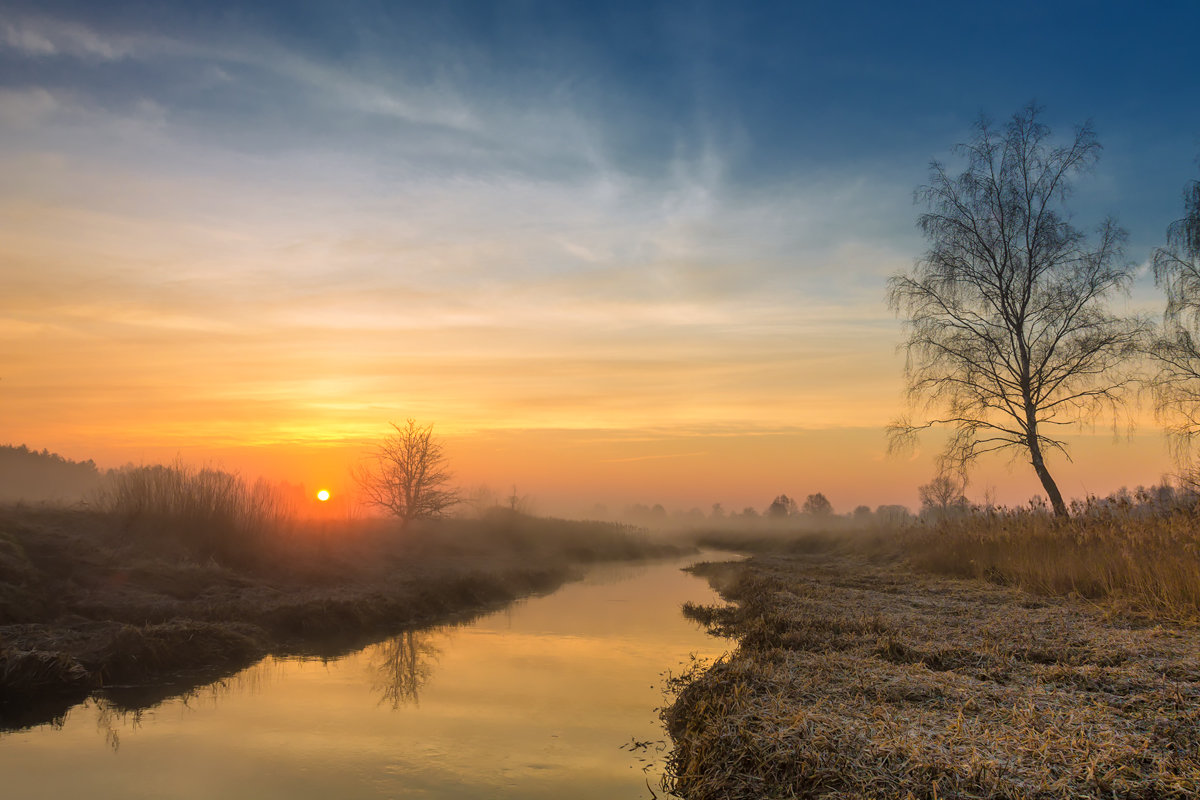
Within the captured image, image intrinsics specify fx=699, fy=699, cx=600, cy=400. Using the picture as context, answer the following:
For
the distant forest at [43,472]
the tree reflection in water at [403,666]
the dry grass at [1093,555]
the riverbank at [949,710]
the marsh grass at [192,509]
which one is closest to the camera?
the riverbank at [949,710]

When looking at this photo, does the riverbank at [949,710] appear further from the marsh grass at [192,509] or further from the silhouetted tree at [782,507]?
the silhouetted tree at [782,507]

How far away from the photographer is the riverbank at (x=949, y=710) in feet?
14.4

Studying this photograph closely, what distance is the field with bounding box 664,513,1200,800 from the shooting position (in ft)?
14.7

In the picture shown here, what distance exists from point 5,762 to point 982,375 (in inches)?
842

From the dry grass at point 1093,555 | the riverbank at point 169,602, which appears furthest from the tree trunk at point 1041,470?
the riverbank at point 169,602

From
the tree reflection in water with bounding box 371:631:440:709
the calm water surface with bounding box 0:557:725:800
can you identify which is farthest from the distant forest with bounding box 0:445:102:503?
the calm water surface with bounding box 0:557:725:800

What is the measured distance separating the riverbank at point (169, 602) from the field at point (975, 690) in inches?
287

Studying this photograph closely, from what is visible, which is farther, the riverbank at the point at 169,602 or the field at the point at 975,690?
the riverbank at the point at 169,602

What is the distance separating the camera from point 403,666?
10.9 metres

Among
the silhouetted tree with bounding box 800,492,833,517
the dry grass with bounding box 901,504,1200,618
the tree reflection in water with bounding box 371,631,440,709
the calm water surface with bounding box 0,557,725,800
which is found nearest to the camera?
the calm water surface with bounding box 0,557,725,800

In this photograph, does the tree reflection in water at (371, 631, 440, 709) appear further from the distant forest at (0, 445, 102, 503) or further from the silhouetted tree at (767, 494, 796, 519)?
the silhouetted tree at (767, 494, 796, 519)

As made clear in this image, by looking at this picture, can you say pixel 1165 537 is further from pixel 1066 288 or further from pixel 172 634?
pixel 172 634

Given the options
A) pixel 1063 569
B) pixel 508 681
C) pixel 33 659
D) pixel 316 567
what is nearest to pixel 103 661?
pixel 33 659

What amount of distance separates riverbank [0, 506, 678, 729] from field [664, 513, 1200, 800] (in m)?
7.29
